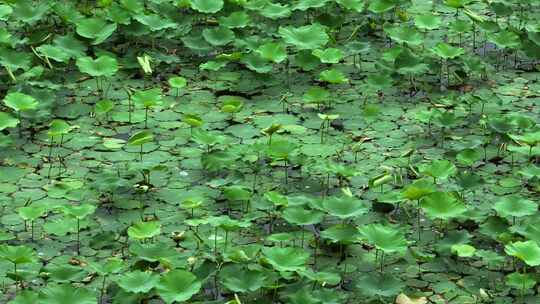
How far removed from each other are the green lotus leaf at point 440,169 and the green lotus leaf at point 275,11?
163cm

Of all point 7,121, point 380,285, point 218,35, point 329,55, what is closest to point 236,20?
point 218,35

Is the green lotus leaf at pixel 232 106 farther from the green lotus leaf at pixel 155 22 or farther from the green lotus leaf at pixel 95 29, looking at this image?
the green lotus leaf at pixel 95 29

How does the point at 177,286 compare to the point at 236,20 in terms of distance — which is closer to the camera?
the point at 177,286

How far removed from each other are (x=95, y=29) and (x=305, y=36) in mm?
1042

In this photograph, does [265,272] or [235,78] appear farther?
[235,78]

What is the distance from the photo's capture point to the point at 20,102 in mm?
5355

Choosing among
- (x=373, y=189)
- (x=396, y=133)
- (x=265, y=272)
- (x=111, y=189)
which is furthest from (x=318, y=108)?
(x=265, y=272)

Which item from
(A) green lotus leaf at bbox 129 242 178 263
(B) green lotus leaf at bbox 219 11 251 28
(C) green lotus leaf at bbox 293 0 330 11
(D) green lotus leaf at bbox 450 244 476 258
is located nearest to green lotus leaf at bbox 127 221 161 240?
(A) green lotus leaf at bbox 129 242 178 263

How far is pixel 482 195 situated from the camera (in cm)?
505

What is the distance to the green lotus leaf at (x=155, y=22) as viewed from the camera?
6.13 meters

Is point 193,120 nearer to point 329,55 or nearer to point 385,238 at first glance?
point 329,55

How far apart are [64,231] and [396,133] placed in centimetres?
168

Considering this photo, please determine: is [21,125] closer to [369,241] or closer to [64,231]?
[64,231]

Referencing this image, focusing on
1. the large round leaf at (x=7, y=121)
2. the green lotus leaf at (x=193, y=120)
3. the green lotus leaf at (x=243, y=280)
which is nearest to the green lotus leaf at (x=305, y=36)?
the green lotus leaf at (x=193, y=120)
